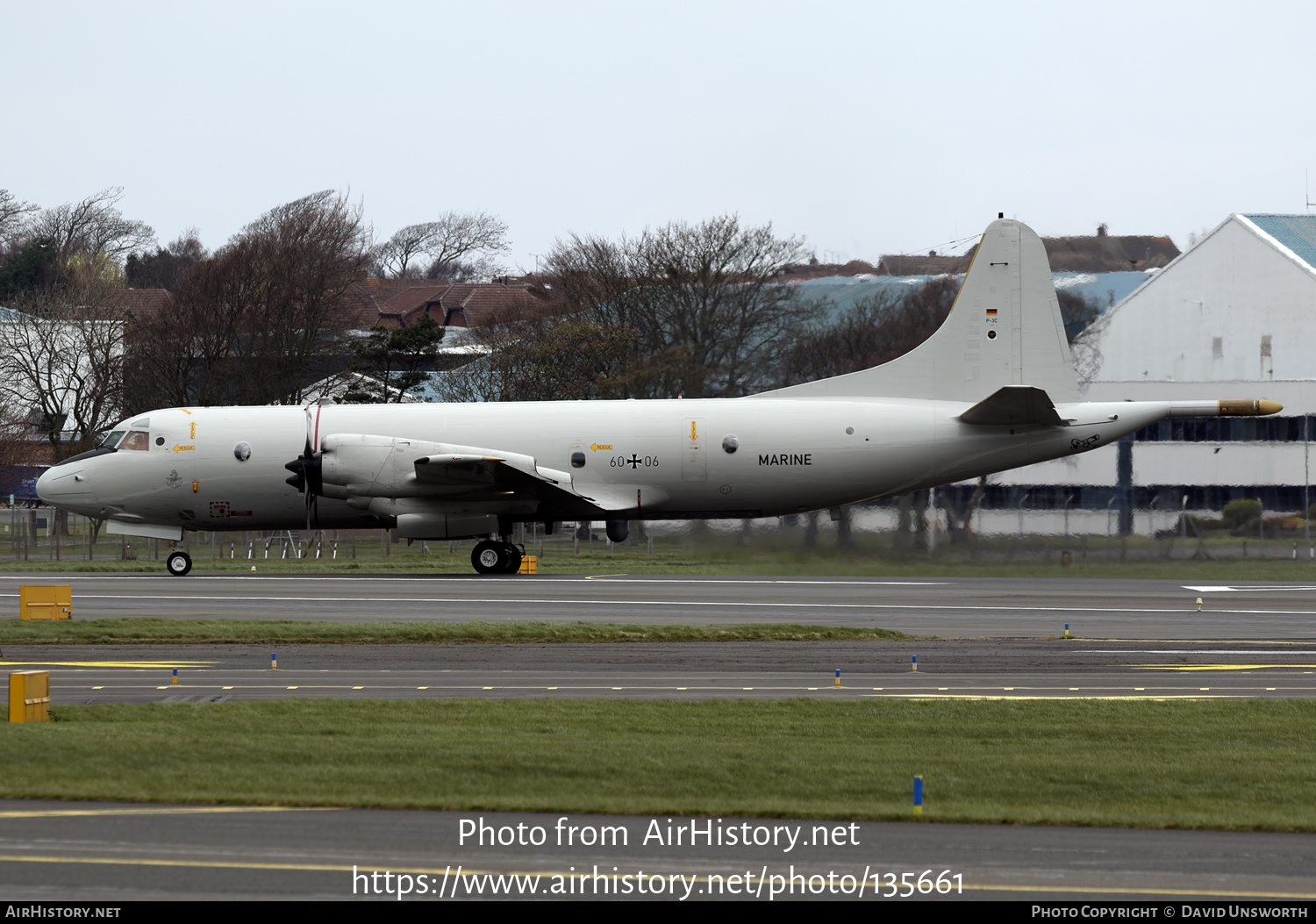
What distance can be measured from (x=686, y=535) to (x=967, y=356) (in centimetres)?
935

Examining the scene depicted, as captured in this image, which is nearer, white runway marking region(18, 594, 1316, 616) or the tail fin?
white runway marking region(18, 594, 1316, 616)

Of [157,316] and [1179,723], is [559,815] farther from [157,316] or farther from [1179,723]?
[157,316]

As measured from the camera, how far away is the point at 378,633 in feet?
75.0

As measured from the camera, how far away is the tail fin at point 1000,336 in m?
34.1

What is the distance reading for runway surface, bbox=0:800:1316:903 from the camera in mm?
7922

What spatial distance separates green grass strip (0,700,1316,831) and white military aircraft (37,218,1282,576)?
57.1 ft

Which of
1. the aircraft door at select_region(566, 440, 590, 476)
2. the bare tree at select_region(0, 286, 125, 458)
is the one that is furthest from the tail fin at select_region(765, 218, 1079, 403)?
the bare tree at select_region(0, 286, 125, 458)

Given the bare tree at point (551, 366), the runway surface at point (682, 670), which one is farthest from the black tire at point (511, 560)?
the bare tree at point (551, 366)

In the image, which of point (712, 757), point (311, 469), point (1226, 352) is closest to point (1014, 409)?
point (311, 469)

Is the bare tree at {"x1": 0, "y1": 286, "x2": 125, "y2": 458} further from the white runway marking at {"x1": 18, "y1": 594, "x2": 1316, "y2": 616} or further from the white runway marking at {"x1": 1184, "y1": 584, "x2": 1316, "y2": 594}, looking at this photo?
the white runway marking at {"x1": 1184, "y1": 584, "x2": 1316, "y2": 594}

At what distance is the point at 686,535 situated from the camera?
1438 inches

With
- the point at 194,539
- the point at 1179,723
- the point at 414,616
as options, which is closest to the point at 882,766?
the point at 1179,723

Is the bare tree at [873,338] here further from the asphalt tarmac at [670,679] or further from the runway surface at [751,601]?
the asphalt tarmac at [670,679]

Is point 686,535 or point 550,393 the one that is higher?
point 550,393
